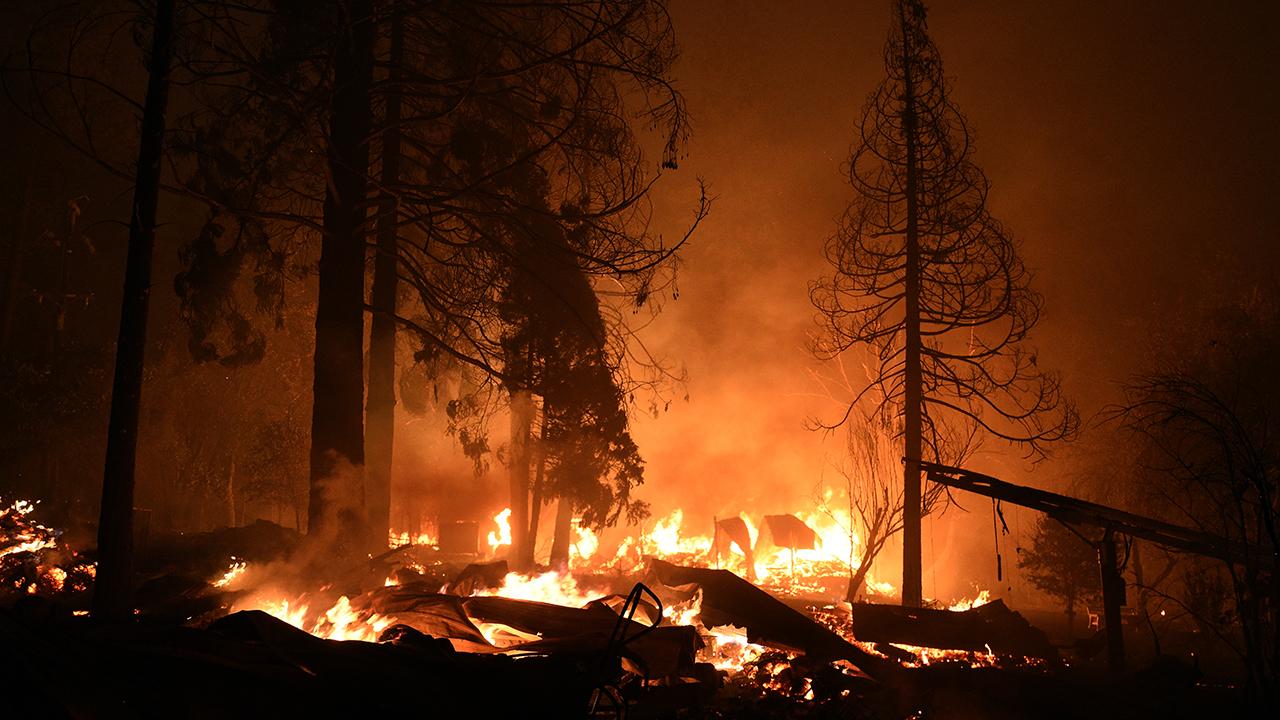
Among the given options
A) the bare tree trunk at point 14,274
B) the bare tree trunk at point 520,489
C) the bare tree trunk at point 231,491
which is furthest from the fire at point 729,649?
the bare tree trunk at point 14,274

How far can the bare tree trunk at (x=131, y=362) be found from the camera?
6156 millimetres

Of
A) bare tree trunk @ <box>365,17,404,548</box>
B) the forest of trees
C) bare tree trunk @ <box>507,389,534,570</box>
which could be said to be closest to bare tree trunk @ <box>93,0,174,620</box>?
the forest of trees

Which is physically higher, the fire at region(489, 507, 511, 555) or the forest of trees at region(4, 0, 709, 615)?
the forest of trees at region(4, 0, 709, 615)

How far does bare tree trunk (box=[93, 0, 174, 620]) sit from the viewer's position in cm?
616

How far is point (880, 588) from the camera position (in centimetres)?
2822

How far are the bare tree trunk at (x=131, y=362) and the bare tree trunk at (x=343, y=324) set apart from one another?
9.03 ft

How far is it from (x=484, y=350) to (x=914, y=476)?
762 cm

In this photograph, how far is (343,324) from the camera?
952cm

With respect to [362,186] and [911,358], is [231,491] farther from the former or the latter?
[911,358]

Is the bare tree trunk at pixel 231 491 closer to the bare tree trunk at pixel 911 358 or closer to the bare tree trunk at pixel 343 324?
the bare tree trunk at pixel 343 324

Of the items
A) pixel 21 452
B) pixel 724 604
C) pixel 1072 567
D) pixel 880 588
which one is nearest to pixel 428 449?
pixel 21 452

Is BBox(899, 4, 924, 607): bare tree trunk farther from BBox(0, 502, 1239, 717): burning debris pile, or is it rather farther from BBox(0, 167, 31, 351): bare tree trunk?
BBox(0, 167, 31, 351): bare tree trunk

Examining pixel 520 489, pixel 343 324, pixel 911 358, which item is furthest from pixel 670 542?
pixel 343 324

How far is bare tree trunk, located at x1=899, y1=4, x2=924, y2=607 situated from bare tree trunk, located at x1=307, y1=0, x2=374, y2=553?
8864 millimetres
